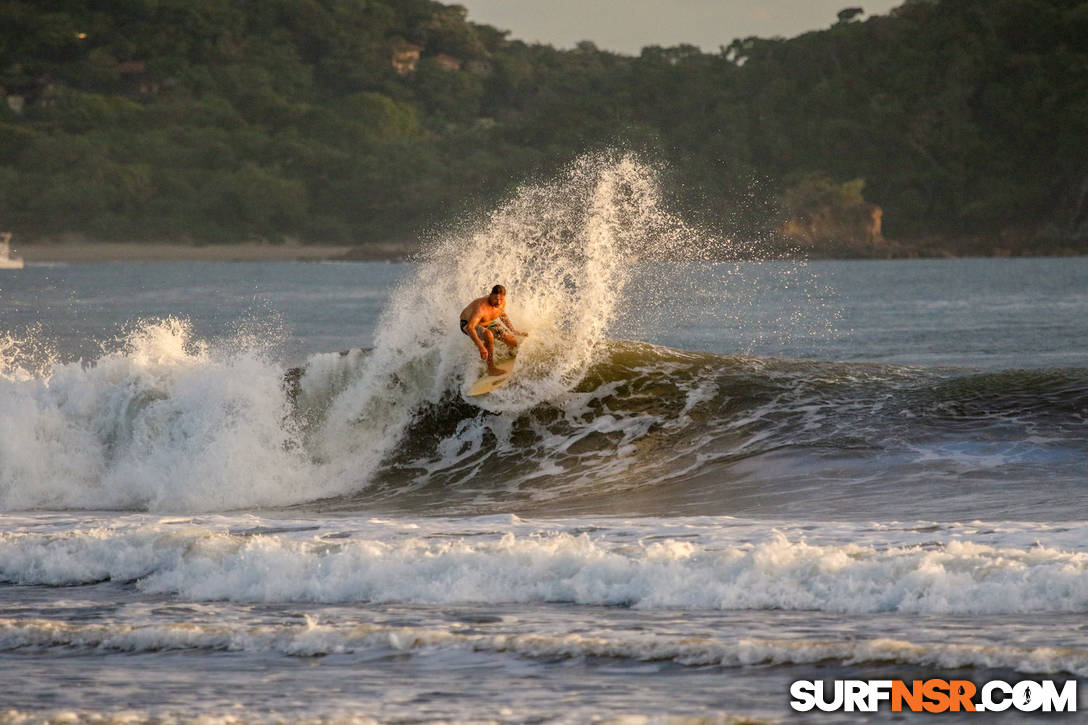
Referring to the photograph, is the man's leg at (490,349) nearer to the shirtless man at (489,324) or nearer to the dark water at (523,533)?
the shirtless man at (489,324)

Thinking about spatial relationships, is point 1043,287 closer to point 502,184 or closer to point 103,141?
point 502,184

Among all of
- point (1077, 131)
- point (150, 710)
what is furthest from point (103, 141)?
point (150, 710)

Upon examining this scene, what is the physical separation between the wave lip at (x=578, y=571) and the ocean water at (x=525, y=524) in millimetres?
28

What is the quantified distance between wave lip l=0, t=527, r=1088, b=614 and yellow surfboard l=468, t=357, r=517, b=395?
21.4ft

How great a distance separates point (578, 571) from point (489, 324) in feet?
26.0

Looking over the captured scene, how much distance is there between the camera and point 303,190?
146875 mm

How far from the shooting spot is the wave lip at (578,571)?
9.62 m

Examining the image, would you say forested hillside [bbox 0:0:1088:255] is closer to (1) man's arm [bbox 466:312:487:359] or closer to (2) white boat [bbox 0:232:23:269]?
(2) white boat [bbox 0:232:23:269]

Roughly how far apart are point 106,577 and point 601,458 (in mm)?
7224

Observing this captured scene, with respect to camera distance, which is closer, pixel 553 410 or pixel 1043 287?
pixel 553 410

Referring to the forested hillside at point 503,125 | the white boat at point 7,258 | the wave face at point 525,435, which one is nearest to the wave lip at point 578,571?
the wave face at point 525,435

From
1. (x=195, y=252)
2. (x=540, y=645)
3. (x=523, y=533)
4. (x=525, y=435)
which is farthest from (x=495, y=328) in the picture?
(x=195, y=252)

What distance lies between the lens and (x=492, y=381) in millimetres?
18375

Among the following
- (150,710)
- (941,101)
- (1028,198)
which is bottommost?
(150,710)
